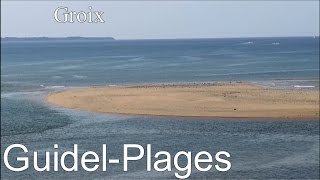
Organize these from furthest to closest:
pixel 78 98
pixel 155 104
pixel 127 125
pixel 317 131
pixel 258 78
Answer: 1. pixel 258 78
2. pixel 78 98
3. pixel 155 104
4. pixel 127 125
5. pixel 317 131

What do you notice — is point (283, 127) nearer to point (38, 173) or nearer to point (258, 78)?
point (38, 173)

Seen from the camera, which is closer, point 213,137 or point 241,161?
point 241,161

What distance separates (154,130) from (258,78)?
35619 mm

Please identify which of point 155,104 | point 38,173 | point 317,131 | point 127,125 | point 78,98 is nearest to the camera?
point 38,173

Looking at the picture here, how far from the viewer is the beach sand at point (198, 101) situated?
39222 millimetres

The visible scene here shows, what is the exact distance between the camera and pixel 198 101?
4453cm

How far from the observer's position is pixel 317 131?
107 ft

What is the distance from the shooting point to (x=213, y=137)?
1204 inches

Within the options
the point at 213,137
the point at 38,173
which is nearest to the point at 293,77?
the point at 213,137

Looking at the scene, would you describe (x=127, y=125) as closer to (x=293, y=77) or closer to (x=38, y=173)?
(x=38, y=173)

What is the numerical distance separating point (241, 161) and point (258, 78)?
41.9 metres

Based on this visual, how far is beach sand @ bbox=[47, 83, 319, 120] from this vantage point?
129ft

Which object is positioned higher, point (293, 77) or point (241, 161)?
point (293, 77)

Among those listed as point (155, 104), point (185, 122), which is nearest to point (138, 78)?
point (155, 104)
